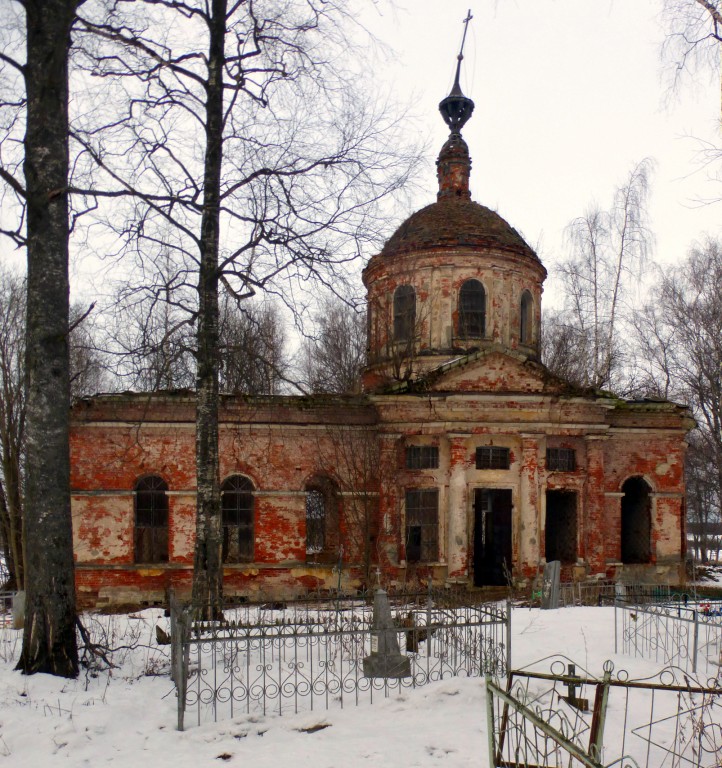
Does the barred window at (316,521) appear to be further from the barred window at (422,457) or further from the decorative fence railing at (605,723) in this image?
the decorative fence railing at (605,723)

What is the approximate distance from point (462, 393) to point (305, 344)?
24499 millimetres

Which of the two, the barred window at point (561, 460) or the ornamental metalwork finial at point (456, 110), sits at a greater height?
the ornamental metalwork finial at point (456, 110)

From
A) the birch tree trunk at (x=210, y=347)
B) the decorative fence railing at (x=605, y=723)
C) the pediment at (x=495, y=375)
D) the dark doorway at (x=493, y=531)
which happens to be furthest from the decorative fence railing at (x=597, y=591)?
the birch tree trunk at (x=210, y=347)

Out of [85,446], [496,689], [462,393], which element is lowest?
[496,689]

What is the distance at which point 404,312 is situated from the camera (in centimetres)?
2134

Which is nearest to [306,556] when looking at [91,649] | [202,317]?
[202,317]

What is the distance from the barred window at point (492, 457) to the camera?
1833 cm

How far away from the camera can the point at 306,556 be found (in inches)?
729

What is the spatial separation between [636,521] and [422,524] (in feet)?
22.5

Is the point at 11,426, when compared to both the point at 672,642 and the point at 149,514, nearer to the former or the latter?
the point at 149,514

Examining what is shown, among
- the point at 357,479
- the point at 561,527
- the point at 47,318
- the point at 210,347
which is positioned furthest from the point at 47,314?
the point at 561,527

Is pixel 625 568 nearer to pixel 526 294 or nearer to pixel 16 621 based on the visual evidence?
pixel 526 294

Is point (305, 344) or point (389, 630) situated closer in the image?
point (389, 630)

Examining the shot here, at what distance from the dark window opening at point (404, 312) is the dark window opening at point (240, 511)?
20.4ft
